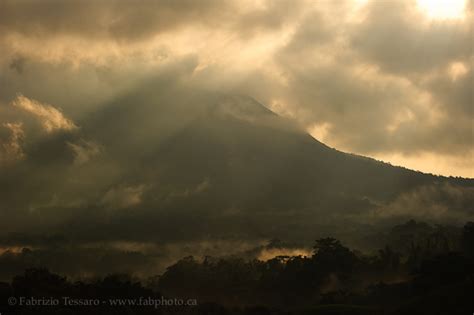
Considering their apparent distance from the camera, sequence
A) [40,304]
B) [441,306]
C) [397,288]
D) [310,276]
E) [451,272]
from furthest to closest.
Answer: [310,276], [397,288], [451,272], [441,306], [40,304]

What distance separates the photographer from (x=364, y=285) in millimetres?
131250

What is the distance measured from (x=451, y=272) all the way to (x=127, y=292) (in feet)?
143

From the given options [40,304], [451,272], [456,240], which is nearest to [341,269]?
[456,240]

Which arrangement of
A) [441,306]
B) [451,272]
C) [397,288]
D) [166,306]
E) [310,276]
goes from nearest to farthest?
1. [441,306]
2. [166,306]
3. [451,272]
4. [397,288]
5. [310,276]

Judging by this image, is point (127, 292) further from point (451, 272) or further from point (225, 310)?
point (451, 272)

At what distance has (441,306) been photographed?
278 ft

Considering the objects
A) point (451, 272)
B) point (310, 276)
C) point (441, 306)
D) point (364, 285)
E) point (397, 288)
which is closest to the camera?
point (441, 306)

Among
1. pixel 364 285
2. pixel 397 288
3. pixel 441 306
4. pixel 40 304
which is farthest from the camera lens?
pixel 364 285

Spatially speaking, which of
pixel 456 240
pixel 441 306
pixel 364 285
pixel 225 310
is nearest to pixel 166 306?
pixel 225 310

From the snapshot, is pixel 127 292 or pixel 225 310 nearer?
pixel 127 292

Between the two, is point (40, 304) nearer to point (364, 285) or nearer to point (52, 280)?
point (52, 280)

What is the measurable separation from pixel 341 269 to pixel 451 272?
4192 centimetres

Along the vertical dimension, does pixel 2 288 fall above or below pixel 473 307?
above

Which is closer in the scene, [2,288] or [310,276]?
[2,288]
